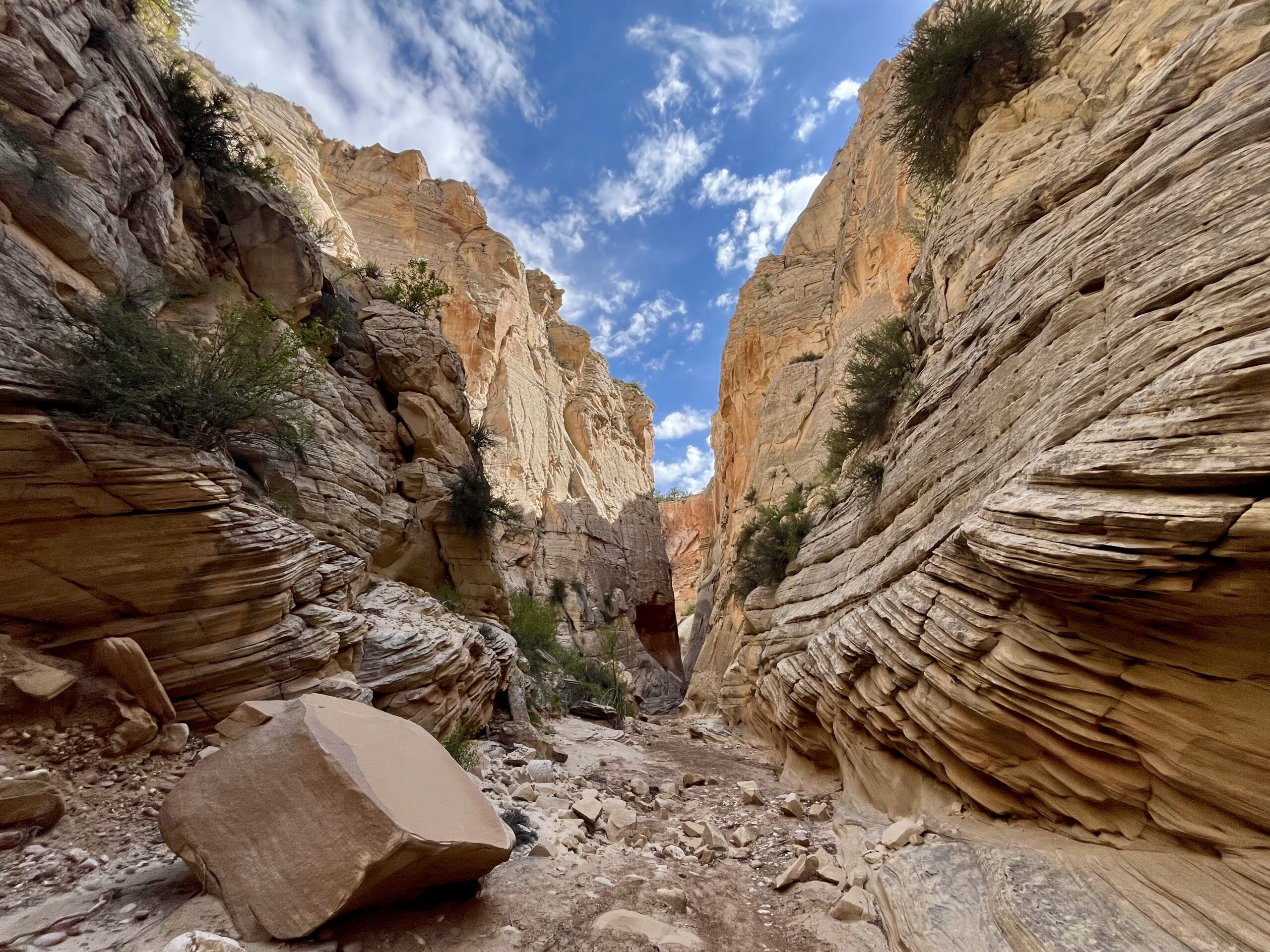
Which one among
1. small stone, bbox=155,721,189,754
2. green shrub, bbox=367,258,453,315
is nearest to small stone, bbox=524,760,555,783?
small stone, bbox=155,721,189,754

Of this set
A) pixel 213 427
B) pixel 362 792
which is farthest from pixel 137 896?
pixel 213 427

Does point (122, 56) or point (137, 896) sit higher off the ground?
point (122, 56)

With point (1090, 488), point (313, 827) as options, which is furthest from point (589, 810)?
point (1090, 488)

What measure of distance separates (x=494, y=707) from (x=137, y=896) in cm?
831

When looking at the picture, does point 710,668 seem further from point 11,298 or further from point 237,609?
point 11,298

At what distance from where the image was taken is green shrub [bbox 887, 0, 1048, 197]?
25.6ft

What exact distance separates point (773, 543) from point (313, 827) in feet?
40.0

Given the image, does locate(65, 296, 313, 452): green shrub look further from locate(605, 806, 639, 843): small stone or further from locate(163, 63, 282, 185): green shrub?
locate(605, 806, 639, 843): small stone

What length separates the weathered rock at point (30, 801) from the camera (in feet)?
10.6

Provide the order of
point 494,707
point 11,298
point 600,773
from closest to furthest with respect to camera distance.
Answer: point 11,298, point 600,773, point 494,707

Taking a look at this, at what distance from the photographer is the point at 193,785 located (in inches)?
132

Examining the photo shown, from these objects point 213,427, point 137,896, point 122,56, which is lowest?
point 137,896

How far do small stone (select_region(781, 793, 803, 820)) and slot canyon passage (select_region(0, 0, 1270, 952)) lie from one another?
0.18m

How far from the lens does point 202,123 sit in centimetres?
856
